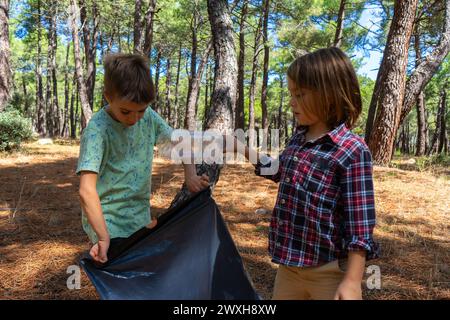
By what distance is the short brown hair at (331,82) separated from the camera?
56.7 inches

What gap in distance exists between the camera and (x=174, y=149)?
2068 millimetres

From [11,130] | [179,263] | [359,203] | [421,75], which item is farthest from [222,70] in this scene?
[11,130]

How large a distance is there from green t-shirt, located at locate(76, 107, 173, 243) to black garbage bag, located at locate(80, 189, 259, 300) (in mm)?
97

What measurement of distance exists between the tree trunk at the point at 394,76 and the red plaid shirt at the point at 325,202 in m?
5.81

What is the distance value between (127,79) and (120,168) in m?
0.44

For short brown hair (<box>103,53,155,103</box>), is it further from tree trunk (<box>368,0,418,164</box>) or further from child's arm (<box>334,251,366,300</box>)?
tree trunk (<box>368,0,418,164</box>)

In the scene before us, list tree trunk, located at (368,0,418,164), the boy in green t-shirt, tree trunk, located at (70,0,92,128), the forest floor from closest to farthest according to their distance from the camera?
the boy in green t-shirt < the forest floor < tree trunk, located at (368,0,418,164) < tree trunk, located at (70,0,92,128)

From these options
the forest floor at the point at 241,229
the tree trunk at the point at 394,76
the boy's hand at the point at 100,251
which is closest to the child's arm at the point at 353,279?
the boy's hand at the point at 100,251

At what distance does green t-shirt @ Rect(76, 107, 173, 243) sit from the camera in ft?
5.37

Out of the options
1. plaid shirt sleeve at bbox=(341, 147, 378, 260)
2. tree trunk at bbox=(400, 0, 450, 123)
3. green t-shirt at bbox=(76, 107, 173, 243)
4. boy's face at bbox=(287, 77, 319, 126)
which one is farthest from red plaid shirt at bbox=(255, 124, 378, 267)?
tree trunk at bbox=(400, 0, 450, 123)

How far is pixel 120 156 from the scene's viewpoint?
175cm

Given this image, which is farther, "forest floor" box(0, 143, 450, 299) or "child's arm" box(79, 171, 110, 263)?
"forest floor" box(0, 143, 450, 299)

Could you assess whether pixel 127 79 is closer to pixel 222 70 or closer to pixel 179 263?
pixel 179 263
